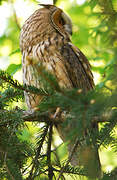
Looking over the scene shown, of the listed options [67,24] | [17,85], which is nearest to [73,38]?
[67,24]

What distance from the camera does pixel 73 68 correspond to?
294 centimetres

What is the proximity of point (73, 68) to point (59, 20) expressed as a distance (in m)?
0.98

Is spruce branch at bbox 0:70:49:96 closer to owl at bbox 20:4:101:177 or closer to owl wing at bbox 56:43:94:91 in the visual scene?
A: owl at bbox 20:4:101:177

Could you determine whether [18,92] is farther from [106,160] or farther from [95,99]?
[106,160]

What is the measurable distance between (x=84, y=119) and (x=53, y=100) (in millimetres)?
168

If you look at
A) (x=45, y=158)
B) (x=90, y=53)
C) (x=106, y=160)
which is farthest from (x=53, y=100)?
(x=106, y=160)

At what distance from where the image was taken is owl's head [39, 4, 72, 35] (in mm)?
3447

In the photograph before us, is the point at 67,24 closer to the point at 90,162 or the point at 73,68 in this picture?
the point at 73,68

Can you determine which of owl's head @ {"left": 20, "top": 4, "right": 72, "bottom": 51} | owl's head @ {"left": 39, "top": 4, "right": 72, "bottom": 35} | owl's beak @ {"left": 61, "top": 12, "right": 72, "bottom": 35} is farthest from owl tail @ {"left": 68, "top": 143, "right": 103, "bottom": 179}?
owl's beak @ {"left": 61, "top": 12, "right": 72, "bottom": 35}

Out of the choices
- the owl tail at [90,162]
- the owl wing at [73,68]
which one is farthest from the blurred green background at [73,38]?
the owl tail at [90,162]

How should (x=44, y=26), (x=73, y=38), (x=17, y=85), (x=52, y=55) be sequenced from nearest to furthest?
1. (x=17, y=85)
2. (x=52, y=55)
3. (x=44, y=26)
4. (x=73, y=38)

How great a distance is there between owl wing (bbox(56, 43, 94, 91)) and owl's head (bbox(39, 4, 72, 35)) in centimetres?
45

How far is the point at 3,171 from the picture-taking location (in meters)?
1.78

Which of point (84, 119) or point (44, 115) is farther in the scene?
point (44, 115)
